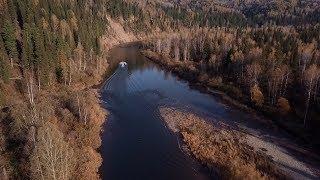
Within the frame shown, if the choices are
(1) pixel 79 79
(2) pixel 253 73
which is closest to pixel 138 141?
(1) pixel 79 79

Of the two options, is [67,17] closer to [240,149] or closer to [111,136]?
[111,136]

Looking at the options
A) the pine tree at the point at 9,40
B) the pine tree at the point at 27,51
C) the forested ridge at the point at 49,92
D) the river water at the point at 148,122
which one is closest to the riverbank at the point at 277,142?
the river water at the point at 148,122

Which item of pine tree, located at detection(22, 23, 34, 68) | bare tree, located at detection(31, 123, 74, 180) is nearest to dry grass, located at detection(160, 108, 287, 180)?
bare tree, located at detection(31, 123, 74, 180)

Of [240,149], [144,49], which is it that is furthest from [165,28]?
[240,149]

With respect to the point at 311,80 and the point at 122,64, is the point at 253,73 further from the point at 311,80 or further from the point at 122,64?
the point at 122,64

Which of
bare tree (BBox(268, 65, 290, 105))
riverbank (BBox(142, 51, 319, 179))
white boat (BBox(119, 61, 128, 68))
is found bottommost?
white boat (BBox(119, 61, 128, 68))

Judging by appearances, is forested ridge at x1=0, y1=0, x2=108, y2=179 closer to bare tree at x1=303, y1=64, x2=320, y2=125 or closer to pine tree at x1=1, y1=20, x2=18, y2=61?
pine tree at x1=1, y1=20, x2=18, y2=61
